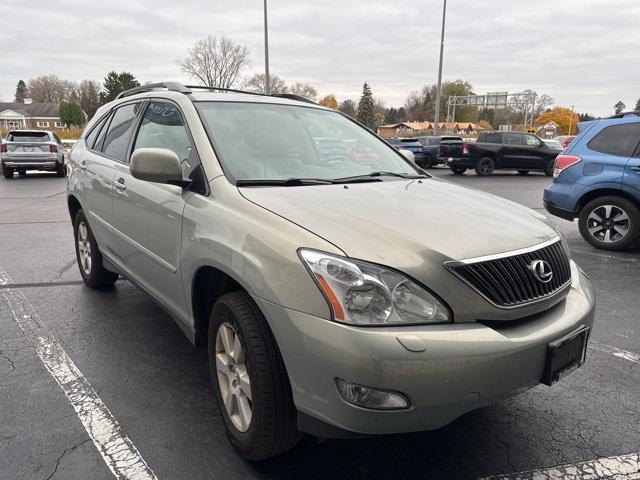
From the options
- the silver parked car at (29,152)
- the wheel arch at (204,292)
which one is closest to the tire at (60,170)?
the silver parked car at (29,152)

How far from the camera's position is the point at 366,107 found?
310 feet

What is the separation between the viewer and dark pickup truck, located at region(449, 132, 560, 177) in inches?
772

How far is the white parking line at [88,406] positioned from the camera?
7.72 ft

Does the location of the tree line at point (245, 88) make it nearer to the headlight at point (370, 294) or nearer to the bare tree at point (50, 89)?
the bare tree at point (50, 89)

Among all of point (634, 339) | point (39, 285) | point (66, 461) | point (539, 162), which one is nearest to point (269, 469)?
point (66, 461)

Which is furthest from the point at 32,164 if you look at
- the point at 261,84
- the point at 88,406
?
the point at 261,84

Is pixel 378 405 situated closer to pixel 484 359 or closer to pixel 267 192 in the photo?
pixel 484 359

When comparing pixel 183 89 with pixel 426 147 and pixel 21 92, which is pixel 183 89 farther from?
pixel 21 92

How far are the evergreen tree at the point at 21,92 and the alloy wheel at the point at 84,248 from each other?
145 m

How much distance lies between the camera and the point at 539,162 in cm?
1970

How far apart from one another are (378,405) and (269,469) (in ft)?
2.61

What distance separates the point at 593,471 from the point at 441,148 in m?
20.1

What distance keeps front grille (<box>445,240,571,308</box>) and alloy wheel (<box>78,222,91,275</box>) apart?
3.84 metres

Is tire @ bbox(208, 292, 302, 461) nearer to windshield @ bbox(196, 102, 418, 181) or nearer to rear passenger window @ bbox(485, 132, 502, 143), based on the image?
windshield @ bbox(196, 102, 418, 181)
